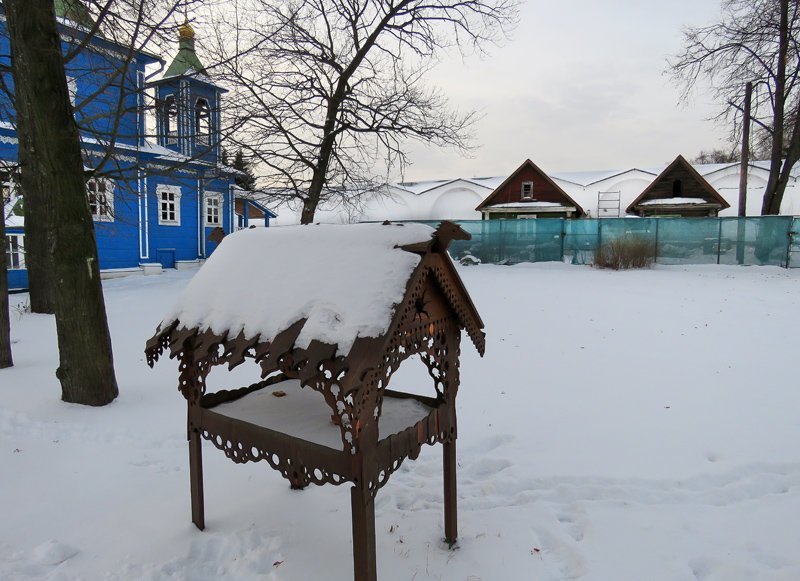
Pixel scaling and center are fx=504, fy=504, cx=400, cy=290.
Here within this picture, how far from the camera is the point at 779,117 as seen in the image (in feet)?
63.1

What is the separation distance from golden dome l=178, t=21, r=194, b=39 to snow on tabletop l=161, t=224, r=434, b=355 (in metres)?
4.64

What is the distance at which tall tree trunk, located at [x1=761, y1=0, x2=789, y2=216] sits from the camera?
712 inches

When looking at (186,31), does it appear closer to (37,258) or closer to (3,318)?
(3,318)

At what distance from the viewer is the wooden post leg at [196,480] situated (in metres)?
2.90

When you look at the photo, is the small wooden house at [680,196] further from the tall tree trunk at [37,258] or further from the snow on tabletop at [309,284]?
the snow on tabletop at [309,284]

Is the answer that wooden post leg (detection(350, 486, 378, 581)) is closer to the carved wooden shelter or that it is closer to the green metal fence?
the carved wooden shelter

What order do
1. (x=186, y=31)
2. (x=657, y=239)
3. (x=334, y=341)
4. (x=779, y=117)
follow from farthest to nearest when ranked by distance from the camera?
(x=779, y=117) < (x=657, y=239) < (x=186, y=31) < (x=334, y=341)

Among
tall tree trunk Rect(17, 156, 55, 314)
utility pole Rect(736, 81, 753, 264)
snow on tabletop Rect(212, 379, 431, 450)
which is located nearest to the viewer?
snow on tabletop Rect(212, 379, 431, 450)

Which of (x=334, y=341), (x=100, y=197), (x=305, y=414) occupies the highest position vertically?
(x=100, y=197)

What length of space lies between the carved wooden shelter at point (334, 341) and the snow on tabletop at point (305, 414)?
0.01m

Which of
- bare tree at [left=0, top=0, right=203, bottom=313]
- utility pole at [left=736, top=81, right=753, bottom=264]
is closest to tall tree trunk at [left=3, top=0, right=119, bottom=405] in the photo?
bare tree at [left=0, top=0, right=203, bottom=313]

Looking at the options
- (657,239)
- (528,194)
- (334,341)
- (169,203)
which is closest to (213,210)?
(169,203)

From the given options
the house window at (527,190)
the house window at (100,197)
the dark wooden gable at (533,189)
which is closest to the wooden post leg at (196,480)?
the house window at (100,197)

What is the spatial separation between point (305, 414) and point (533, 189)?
33.2 m
